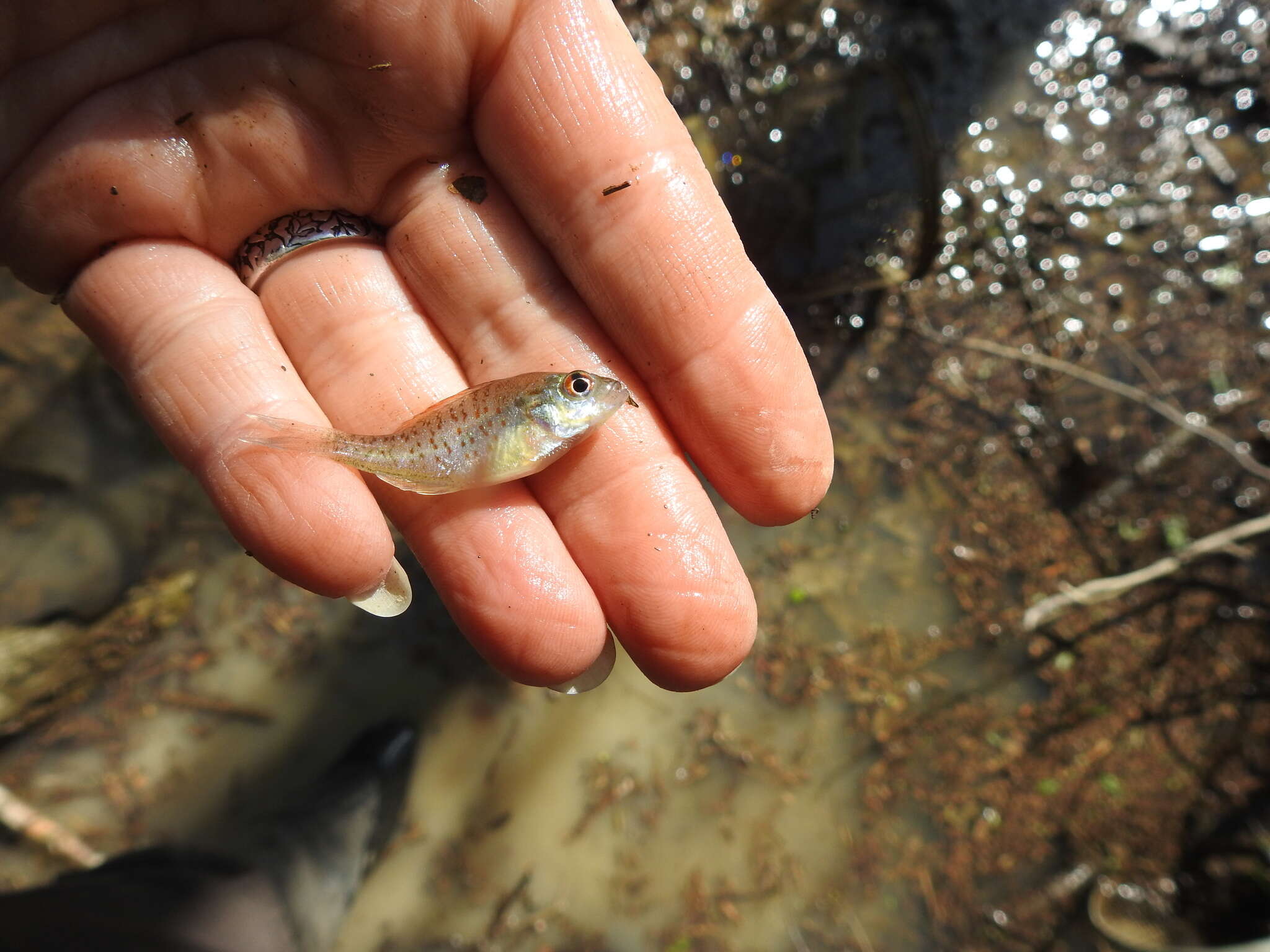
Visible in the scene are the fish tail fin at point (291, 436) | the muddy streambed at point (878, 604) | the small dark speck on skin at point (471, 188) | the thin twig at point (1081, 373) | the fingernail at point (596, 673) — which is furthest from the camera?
the thin twig at point (1081, 373)

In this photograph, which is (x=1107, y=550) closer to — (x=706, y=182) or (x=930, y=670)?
(x=930, y=670)

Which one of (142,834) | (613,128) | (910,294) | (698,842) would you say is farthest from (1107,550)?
(142,834)

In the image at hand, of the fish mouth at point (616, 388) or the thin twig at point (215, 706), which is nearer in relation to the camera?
the fish mouth at point (616, 388)

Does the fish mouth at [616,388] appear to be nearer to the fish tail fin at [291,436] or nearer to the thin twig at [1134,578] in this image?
the fish tail fin at [291,436]

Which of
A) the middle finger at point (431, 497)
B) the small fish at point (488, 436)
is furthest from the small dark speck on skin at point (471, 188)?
the small fish at point (488, 436)

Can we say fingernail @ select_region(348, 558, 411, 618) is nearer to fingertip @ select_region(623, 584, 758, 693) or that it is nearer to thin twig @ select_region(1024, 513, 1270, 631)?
fingertip @ select_region(623, 584, 758, 693)

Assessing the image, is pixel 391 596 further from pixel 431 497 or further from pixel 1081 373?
pixel 1081 373

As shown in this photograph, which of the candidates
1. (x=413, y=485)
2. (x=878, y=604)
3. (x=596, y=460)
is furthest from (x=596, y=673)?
(x=878, y=604)

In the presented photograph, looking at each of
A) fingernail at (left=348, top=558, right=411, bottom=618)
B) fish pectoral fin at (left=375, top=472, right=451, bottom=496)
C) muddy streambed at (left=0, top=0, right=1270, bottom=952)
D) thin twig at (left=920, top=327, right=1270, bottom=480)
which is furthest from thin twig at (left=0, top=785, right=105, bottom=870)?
thin twig at (left=920, top=327, right=1270, bottom=480)
